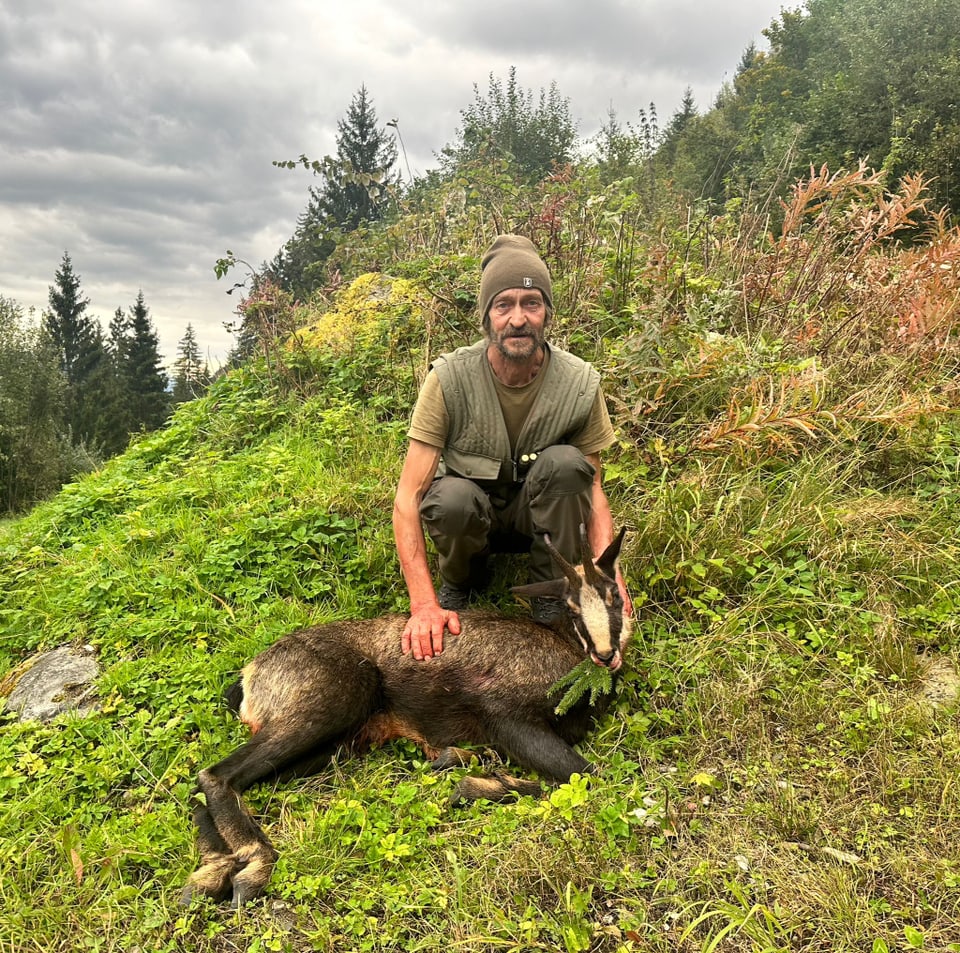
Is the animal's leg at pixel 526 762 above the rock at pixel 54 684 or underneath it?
underneath

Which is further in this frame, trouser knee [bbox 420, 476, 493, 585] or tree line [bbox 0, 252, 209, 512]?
tree line [bbox 0, 252, 209, 512]

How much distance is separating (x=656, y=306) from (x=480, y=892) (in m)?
3.84

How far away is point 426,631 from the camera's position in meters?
3.08

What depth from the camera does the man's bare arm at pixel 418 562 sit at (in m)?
3.07

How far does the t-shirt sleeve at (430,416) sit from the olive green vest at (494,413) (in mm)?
33

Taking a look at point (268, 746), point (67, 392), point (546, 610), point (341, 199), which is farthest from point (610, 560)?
point (67, 392)

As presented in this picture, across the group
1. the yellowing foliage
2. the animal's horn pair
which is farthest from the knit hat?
the yellowing foliage

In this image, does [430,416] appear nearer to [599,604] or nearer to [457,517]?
[457,517]

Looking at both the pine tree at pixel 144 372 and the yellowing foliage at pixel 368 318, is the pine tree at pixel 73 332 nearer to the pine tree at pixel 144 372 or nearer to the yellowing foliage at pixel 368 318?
the pine tree at pixel 144 372

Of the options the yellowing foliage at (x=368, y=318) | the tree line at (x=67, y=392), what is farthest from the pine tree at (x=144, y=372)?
the yellowing foliage at (x=368, y=318)

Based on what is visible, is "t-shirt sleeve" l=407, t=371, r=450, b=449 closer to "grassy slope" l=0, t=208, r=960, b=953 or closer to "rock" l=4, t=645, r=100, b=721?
"grassy slope" l=0, t=208, r=960, b=953

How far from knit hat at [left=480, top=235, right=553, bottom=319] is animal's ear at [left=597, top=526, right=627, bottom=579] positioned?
4.23ft

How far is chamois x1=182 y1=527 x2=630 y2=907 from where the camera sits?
9.16 feet

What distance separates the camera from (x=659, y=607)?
3.55m
